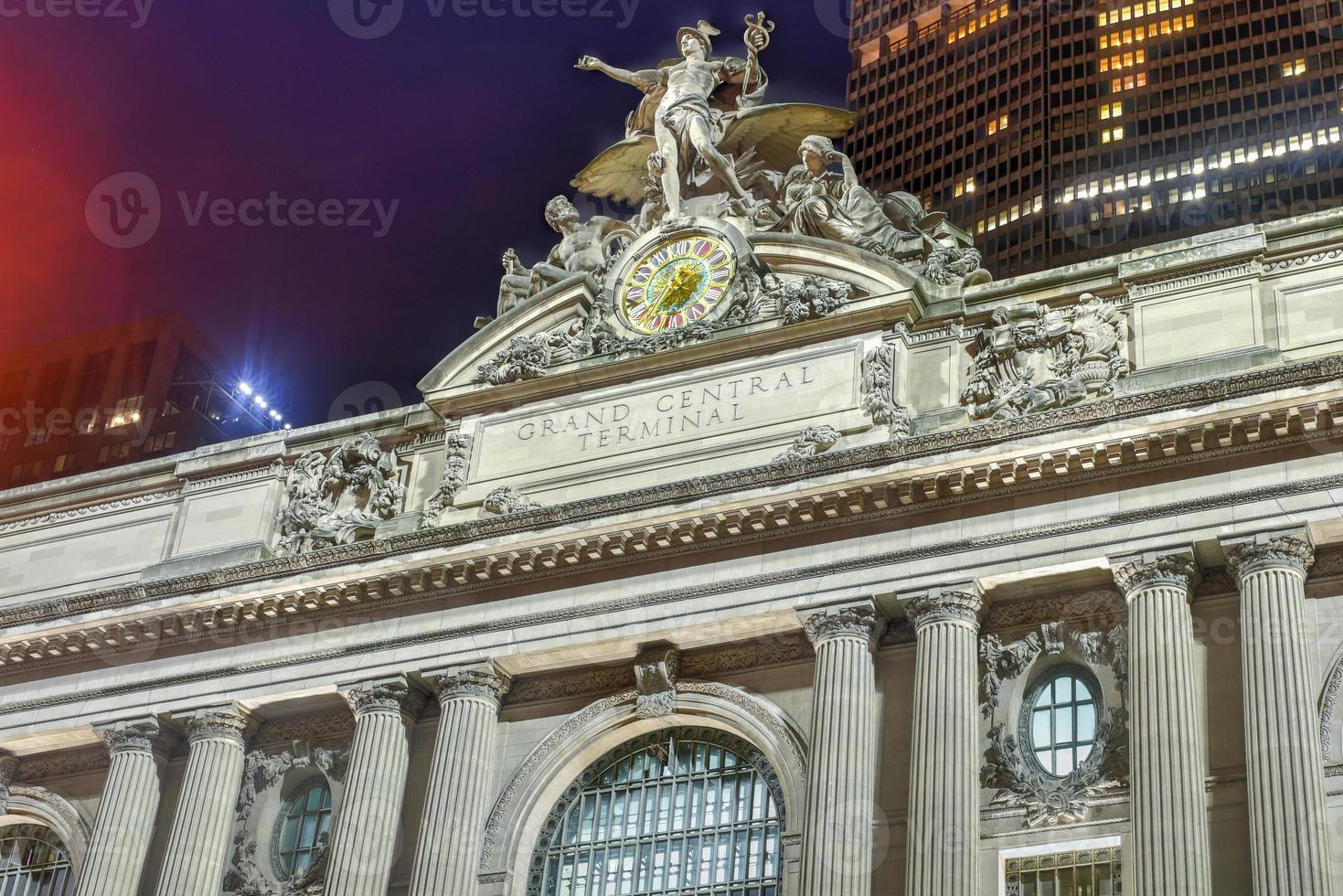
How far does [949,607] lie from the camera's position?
41156 millimetres

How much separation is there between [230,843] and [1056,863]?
1836 cm

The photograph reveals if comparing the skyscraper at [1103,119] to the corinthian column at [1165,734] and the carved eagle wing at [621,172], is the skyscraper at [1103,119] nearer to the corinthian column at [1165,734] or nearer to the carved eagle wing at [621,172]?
the carved eagle wing at [621,172]

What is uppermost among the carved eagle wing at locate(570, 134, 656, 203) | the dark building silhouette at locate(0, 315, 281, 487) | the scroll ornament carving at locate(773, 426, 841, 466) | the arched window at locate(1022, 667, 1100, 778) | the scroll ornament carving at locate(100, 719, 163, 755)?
the dark building silhouette at locate(0, 315, 281, 487)

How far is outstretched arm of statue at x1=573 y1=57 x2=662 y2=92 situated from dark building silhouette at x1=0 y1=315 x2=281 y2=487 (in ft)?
172

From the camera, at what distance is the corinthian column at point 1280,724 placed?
35.3 meters

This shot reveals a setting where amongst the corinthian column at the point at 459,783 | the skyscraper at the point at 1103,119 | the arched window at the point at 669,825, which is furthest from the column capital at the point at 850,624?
the skyscraper at the point at 1103,119

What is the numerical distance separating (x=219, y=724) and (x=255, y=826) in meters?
2.38

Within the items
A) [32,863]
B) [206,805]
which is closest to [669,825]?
[206,805]

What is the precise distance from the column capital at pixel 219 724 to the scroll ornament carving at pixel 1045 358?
17.4 m

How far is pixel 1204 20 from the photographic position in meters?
89.2

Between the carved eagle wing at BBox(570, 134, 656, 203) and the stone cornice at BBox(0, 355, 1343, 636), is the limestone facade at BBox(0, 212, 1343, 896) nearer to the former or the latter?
the stone cornice at BBox(0, 355, 1343, 636)

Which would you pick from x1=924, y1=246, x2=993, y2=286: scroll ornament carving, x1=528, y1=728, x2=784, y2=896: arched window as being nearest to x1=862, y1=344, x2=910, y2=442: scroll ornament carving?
x1=924, y1=246, x2=993, y2=286: scroll ornament carving

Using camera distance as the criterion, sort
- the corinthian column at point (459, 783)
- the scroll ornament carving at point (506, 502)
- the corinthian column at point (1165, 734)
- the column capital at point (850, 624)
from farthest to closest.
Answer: the scroll ornament carving at point (506, 502) < the corinthian column at point (459, 783) < the column capital at point (850, 624) < the corinthian column at point (1165, 734)

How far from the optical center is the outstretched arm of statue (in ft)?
173
